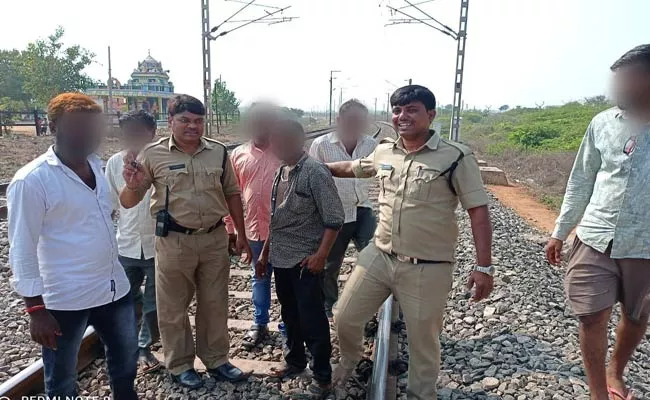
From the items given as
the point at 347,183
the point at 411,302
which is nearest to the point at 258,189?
the point at 347,183

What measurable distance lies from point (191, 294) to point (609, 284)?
8.52 ft

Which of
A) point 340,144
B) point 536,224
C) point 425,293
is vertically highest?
point 340,144

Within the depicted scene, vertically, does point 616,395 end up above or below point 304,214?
below

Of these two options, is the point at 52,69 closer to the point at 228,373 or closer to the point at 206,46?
the point at 206,46

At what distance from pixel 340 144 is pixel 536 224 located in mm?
7552

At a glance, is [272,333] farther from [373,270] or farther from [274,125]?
[274,125]

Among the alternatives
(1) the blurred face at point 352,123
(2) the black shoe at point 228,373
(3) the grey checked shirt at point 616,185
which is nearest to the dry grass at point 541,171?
(1) the blurred face at point 352,123

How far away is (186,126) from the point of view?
10.1 ft

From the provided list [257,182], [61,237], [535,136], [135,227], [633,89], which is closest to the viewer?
[61,237]

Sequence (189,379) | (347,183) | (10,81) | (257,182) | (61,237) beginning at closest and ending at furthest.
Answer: (61,237), (189,379), (257,182), (347,183), (10,81)

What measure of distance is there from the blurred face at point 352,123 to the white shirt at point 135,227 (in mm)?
1774

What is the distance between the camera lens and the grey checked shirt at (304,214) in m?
3.13

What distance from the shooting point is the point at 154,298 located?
3693 mm

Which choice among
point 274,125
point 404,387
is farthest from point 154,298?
point 404,387
